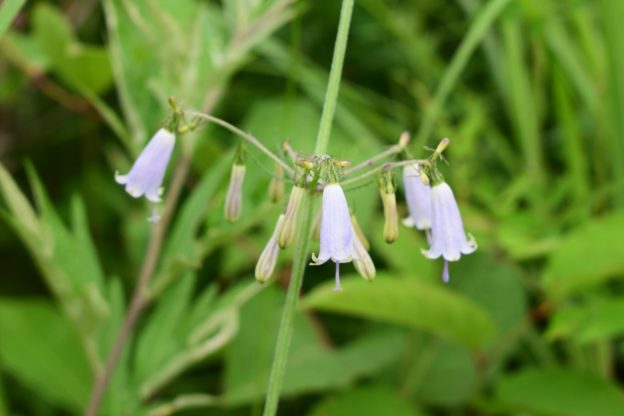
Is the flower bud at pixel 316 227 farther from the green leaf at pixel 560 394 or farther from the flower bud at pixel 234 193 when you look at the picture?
the green leaf at pixel 560 394

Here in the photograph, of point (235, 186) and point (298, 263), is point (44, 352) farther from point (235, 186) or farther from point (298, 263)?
point (298, 263)

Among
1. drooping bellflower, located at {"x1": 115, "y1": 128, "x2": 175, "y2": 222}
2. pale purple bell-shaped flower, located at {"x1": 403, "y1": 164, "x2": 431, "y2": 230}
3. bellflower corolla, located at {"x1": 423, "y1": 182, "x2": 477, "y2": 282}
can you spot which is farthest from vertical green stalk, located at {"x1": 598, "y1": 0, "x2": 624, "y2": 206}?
drooping bellflower, located at {"x1": 115, "y1": 128, "x2": 175, "y2": 222}

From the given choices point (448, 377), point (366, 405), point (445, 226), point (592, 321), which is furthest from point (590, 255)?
point (445, 226)

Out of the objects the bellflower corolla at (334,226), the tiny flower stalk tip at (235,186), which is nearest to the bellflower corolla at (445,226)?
the bellflower corolla at (334,226)

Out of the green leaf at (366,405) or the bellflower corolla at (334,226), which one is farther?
the green leaf at (366,405)

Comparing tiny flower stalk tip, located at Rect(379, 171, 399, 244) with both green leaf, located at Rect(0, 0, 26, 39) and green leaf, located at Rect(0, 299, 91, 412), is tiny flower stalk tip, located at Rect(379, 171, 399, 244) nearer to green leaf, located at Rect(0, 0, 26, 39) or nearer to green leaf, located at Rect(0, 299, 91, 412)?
green leaf, located at Rect(0, 0, 26, 39)
